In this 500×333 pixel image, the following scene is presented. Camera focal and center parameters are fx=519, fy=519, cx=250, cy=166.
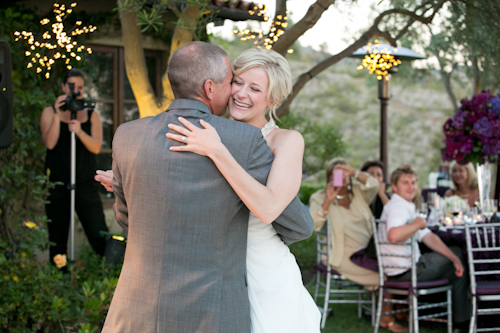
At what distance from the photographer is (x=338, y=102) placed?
27.4 metres

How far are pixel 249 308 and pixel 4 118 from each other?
175cm

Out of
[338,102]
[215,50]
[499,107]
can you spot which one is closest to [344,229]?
[499,107]

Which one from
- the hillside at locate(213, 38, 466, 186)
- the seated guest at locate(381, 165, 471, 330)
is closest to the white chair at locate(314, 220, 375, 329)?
the seated guest at locate(381, 165, 471, 330)

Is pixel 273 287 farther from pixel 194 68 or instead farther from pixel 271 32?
pixel 271 32

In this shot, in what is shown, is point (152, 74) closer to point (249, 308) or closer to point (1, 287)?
point (1, 287)

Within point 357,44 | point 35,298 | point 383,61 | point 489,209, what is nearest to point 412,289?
point 489,209

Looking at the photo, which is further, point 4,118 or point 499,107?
point 499,107

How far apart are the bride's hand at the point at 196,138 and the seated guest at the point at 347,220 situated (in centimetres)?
309

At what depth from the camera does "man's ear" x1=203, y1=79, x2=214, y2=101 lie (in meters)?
1.68

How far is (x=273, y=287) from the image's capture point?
194 centimetres

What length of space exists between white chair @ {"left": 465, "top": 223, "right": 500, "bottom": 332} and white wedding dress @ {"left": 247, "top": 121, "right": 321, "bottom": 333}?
2.34 meters

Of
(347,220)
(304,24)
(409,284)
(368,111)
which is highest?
(368,111)

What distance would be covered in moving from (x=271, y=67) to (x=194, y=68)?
0.54 meters

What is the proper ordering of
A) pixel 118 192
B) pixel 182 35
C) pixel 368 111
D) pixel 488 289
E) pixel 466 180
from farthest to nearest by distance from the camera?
pixel 368 111
pixel 466 180
pixel 488 289
pixel 182 35
pixel 118 192
